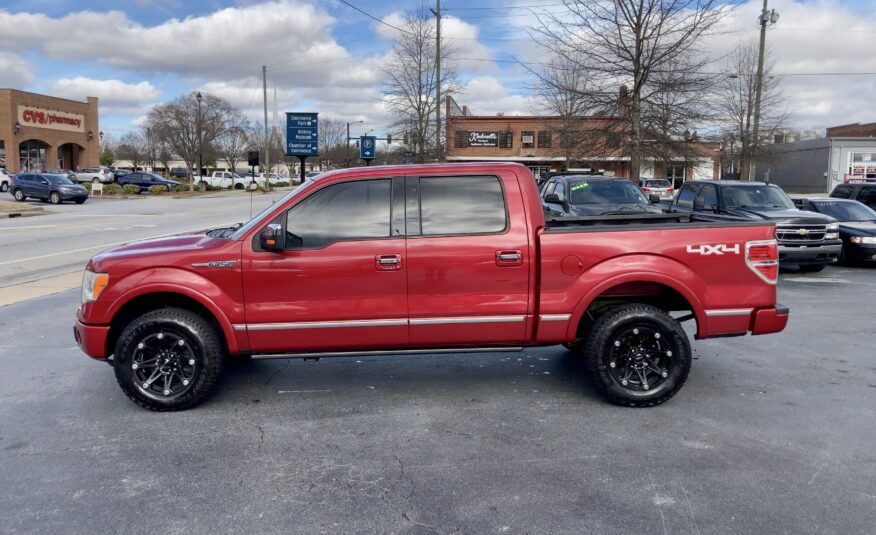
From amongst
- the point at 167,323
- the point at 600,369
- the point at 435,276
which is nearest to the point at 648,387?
the point at 600,369

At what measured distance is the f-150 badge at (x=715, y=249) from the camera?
197 inches

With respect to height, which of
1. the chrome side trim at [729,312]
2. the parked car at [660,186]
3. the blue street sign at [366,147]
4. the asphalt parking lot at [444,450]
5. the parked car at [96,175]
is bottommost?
the asphalt parking lot at [444,450]

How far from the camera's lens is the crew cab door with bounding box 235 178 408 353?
4859 millimetres

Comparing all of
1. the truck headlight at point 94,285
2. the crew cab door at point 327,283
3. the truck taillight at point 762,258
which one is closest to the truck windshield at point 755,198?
the truck taillight at point 762,258

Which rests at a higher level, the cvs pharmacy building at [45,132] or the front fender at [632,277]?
the cvs pharmacy building at [45,132]

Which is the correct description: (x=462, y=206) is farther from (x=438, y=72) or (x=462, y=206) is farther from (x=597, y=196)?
(x=438, y=72)

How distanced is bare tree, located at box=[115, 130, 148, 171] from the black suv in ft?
284

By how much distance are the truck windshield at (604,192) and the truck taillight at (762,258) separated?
8397 millimetres

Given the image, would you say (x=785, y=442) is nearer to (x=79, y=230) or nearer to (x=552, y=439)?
(x=552, y=439)

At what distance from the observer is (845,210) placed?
46.9ft

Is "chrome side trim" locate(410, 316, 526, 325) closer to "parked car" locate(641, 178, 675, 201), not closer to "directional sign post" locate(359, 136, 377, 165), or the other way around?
"directional sign post" locate(359, 136, 377, 165)

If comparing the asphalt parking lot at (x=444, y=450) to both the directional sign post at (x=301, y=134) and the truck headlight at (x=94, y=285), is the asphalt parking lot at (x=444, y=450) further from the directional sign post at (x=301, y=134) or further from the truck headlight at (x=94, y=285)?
the directional sign post at (x=301, y=134)

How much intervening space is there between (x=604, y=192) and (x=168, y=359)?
10.6 meters

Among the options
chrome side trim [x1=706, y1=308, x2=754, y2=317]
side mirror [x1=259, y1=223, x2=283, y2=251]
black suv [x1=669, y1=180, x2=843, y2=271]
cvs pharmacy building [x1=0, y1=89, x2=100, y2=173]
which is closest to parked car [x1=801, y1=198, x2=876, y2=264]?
black suv [x1=669, y1=180, x2=843, y2=271]
